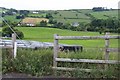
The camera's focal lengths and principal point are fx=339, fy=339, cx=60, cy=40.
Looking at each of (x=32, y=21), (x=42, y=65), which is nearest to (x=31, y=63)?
(x=42, y=65)

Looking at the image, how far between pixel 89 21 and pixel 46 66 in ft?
10.3

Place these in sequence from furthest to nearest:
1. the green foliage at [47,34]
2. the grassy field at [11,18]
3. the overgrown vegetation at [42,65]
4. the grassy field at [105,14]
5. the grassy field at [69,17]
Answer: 1. the grassy field at [69,17]
2. the grassy field at [11,18]
3. the green foliage at [47,34]
4. the grassy field at [105,14]
5. the overgrown vegetation at [42,65]

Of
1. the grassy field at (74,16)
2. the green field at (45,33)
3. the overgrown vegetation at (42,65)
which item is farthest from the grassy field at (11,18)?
the overgrown vegetation at (42,65)

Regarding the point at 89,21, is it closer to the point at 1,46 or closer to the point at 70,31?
the point at 70,31

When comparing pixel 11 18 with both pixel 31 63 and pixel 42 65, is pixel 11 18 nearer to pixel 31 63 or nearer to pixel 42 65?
pixel 31 63

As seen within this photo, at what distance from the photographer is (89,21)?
12094mm

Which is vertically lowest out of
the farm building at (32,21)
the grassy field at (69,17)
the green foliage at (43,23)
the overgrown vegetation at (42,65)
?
the overgrown vegetation at (42,65)

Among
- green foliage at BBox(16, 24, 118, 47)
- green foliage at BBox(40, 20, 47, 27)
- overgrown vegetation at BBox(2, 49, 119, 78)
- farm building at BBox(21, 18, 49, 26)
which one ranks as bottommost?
overgrown vegetation at BBox(2, 49, 119, 78)

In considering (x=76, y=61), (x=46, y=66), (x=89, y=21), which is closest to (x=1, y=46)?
(x=46, y=66)

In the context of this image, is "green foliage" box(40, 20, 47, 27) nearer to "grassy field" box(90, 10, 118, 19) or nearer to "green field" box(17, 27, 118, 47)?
"green field" box(17, 27, 118, 47)

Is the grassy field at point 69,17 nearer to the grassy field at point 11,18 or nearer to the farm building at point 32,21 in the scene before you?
the farm building at point 32,21

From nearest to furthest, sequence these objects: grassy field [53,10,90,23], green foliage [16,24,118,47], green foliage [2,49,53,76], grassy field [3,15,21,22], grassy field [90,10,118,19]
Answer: green foliage [2,49,53,76] → grassy field [90,10,118,19] → green foliage [16,24,118,47] → grassy field [3,15,21,22] → grassy field [53,10,90,23]

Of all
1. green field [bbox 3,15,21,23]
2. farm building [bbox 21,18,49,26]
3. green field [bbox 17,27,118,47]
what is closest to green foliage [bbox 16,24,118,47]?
green field [bbox 17,27,118,47]

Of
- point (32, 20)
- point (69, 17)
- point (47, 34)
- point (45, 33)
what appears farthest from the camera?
point (45, 33)
